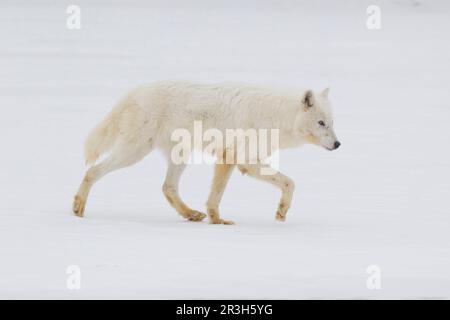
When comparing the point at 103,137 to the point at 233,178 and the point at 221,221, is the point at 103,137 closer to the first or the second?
the point at 221,221

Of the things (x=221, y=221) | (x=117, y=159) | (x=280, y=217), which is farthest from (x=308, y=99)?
(x=117, y=159)

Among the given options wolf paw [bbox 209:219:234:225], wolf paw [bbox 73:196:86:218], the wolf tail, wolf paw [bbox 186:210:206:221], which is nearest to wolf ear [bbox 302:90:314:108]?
wolf paw [bbox 209:219:234:225]

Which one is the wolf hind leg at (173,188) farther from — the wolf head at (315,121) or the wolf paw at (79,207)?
the wolf head at (315,121)

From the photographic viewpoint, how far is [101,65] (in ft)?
65.1

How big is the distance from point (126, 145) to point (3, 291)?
3.13m

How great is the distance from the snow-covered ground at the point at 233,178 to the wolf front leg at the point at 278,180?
0.13 metres

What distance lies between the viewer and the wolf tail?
29.6ft

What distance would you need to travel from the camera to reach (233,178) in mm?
11219

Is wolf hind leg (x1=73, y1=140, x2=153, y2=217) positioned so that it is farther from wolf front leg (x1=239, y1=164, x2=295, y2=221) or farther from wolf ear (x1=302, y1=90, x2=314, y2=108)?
wolf ear (x1=302, y1=90, x2=314, y2=108)

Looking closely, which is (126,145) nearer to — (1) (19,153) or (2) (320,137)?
(2) (320,137)

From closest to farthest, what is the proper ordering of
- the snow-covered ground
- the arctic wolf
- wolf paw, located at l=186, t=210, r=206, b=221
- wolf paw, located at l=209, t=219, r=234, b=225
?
1. the snow-covered ground
2. wolf paw, located at l=209, t=219, r=234, b=225
3. the arctic wolf
4. wolf paw, located at l=186, t=210, r=206, b=221

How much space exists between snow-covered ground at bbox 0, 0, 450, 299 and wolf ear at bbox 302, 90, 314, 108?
980mm

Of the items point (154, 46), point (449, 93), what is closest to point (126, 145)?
point (449, 93)

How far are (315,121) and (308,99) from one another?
0.63ft
